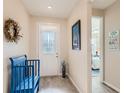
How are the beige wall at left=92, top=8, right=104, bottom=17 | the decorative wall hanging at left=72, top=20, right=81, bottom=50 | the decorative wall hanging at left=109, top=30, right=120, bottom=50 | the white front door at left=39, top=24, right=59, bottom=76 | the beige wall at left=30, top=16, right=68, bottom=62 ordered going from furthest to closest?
the white front door at left=39, top=24, right=59, bottom=76
the beige wall at left=30, top=16, right=68, bottom=62
the beige wall at left=92, top=8, right=104, bottom=17
the decorative wall hanging at left=109, top=30, right=120, bottom=50
the decorative wall hanging at left=72, top=20, right=81, bottom=50

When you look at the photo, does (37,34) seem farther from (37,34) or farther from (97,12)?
(97,12)

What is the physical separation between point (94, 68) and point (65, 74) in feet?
7.24

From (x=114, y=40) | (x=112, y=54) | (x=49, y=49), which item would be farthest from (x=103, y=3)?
(x=49, y=49)

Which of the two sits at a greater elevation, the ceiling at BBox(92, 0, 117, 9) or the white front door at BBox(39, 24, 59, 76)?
the ceiling at BBox(92, 0, 117, 9)

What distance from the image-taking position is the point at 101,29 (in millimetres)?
4285

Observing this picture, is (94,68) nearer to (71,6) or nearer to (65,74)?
(65,74)

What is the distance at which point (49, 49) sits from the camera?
5.13 metres

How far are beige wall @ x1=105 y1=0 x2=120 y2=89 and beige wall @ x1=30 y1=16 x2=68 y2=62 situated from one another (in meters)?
1.89

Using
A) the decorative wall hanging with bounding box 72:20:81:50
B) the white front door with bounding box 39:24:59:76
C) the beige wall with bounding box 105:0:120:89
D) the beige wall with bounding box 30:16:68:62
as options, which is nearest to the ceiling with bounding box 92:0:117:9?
the beige wall with bounding box 105:0:120:89

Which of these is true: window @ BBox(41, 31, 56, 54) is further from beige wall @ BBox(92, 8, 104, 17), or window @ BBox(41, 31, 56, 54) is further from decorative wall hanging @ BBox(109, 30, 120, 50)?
decorative wall hanging @ BBox(109, 30, 120, 50)

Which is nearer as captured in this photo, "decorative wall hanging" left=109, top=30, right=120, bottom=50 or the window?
"decorative wall hanging" left=109, top=30, right=120, bottom=50

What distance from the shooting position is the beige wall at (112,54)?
342 cm

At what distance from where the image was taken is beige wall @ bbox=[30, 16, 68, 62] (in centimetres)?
496

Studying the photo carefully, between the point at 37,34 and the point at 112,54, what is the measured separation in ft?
10.2
